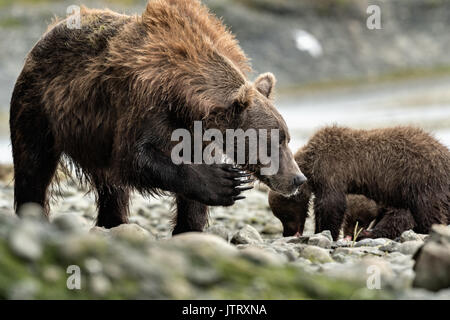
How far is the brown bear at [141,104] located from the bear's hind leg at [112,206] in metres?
0.66

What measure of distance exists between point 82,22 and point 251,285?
3710 mm

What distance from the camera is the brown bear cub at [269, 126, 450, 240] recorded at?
8.23 metres

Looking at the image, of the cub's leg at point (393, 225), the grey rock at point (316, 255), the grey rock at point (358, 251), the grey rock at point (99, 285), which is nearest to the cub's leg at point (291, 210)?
the cub's leg at point (393, 225)

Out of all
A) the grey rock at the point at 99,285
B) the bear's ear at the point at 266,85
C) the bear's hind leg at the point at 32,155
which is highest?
the bear's ear at the point at 266,85

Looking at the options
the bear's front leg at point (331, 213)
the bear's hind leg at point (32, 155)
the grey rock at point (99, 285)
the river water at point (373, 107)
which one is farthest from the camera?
the river water at point (373, 107)

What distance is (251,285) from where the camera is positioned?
4.29m

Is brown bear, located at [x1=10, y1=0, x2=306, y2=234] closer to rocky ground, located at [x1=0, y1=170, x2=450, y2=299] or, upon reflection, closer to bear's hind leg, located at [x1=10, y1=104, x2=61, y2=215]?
bear's hind leg, located at [x1=10, y1=104, x2=61, y2=215]

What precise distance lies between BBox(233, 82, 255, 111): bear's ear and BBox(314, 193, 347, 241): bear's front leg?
248 cm

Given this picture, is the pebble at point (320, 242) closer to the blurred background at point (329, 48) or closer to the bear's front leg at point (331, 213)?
the bear's front leg at point (331, 213)

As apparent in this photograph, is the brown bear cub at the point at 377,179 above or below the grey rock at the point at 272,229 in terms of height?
above

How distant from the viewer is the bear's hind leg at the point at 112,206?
809 cm

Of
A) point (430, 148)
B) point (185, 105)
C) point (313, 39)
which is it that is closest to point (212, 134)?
point (185, 105)

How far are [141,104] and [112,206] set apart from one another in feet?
6.86

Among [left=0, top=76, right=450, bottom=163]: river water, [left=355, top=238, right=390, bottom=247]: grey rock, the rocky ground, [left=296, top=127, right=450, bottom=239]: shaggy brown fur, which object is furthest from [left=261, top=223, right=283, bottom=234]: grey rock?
[left=0, top=76, right=450, bottom=163]: river water
